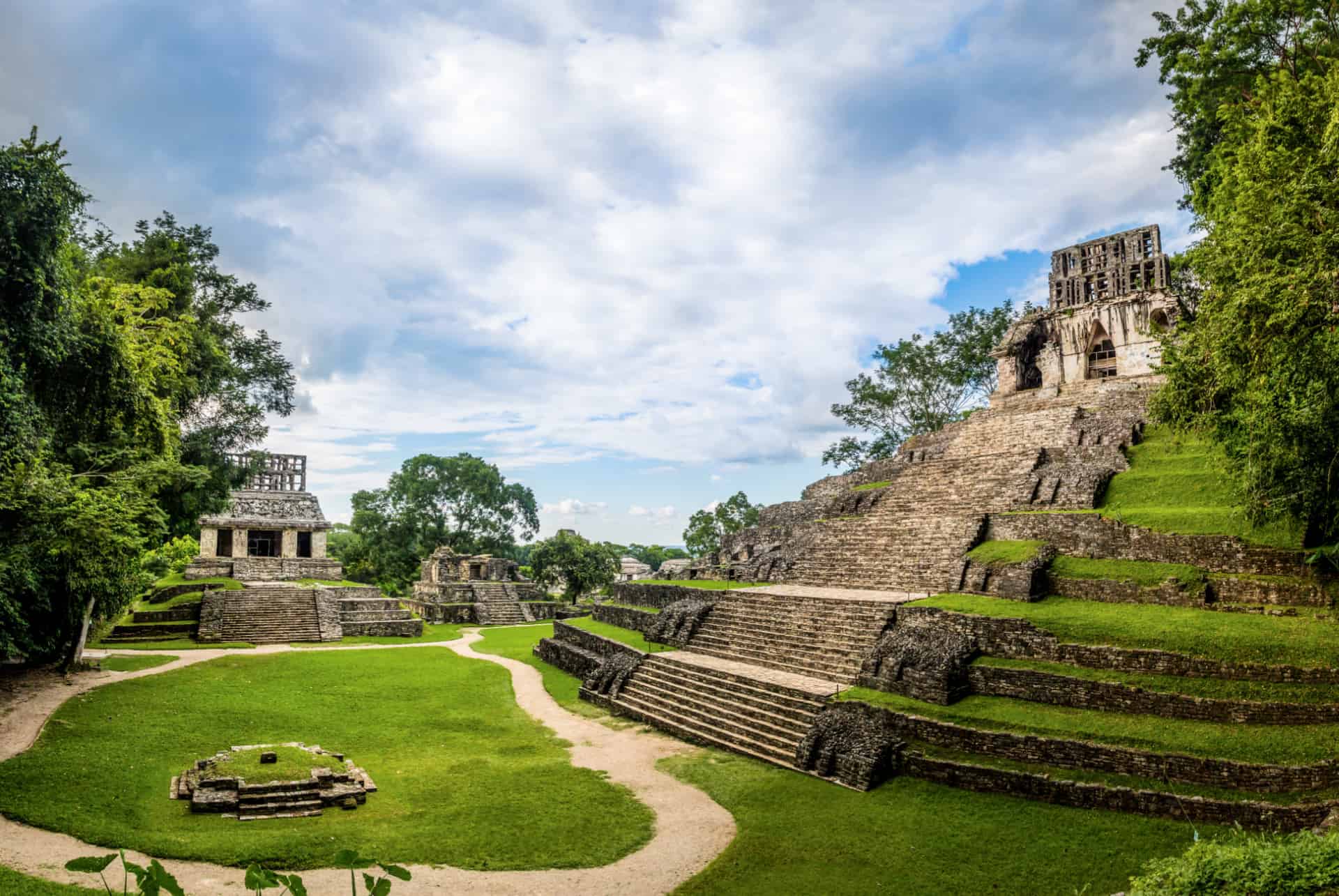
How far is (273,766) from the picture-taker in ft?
34.4

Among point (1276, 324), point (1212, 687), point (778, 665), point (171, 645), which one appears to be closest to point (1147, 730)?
point (1212, 687)

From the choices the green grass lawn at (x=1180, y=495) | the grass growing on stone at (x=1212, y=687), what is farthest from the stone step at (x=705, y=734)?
the green grass lawn at (x=1180, y=495)

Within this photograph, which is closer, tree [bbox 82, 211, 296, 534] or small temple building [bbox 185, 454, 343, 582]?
tree [bbox 82, 211, 296, 534]

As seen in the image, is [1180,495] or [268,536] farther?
[268,536]

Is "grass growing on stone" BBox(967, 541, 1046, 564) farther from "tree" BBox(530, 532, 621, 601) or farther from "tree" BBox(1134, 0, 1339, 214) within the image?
"tree" BBox(530, 532, 621, 601)

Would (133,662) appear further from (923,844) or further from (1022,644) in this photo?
(1022,644)

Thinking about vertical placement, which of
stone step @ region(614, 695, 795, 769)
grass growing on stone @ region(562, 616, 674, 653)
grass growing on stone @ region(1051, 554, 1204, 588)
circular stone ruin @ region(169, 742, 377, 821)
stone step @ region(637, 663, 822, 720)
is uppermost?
grass growing on stone @ region(1051, 554, 1204, 588)

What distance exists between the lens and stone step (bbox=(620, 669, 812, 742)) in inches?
488

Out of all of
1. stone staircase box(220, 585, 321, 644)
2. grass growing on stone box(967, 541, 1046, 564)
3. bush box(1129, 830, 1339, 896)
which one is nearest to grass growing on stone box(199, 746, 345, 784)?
bush box(1129, 830, 1339, 896)

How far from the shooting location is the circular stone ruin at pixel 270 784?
9.68m

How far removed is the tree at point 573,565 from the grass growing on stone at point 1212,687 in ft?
100

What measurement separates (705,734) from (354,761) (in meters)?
5.99

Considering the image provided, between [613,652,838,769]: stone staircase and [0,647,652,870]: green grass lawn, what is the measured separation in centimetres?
230

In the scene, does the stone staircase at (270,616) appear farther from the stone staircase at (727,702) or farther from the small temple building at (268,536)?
the stone staircase at (727,702)
